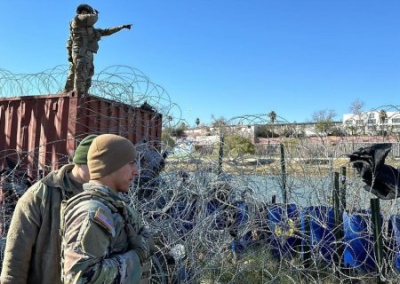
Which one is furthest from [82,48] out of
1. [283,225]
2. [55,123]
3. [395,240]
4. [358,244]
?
[395,240]

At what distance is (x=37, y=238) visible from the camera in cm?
174

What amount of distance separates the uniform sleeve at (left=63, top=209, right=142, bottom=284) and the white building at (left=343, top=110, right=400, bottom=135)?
305 centimetres

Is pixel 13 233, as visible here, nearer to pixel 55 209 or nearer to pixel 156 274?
pixel 55 209

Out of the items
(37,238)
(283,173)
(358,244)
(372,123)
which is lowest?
(358,244)

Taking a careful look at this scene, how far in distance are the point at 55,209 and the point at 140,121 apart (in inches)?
152

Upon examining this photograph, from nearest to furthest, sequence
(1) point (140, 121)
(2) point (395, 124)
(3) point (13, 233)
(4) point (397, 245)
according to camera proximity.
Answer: (3) point (13, 233) < (4) point (397, 245) < (2) point (395, 124) < (1) point (140, 121)

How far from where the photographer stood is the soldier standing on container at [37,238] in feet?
5.63

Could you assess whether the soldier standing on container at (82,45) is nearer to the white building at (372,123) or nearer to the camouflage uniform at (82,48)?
the camouflage uniform at (82,48)

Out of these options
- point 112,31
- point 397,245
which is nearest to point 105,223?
point 397,245

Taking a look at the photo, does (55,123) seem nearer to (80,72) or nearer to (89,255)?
(80,72)

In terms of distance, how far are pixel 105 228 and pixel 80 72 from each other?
172 inches

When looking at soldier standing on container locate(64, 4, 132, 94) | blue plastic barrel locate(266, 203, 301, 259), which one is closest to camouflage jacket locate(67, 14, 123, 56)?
soldier standing on container locate(64, 4, 132, 94)

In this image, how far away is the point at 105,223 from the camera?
1.30 metres

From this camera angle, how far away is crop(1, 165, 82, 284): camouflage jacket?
1715 mm
